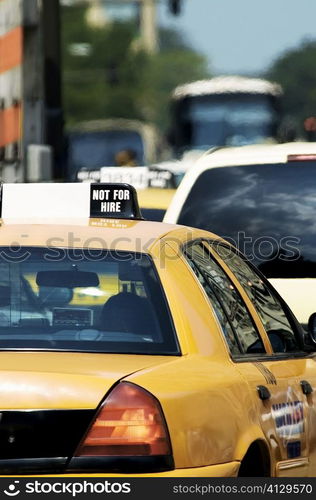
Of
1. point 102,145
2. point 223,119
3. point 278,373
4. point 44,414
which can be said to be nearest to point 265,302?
point 278,373

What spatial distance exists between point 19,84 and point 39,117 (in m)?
0.54

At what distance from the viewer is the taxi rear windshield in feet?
18.7

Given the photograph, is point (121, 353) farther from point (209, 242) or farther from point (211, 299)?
point (209, 242)

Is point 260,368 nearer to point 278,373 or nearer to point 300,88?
point 278,373

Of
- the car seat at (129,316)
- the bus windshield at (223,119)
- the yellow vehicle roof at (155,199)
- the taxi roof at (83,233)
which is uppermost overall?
the taxi roof at (83,233)

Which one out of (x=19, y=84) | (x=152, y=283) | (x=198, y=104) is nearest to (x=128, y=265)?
(x=152, y=283)

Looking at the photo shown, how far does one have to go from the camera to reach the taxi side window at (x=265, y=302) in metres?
7.11

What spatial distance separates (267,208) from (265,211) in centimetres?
2

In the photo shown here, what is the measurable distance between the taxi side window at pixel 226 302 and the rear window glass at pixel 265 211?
9.18 feet

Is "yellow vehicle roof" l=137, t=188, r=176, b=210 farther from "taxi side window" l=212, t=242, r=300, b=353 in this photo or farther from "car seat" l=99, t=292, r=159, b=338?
"car seat" l=99, t=292, r=159, b=338

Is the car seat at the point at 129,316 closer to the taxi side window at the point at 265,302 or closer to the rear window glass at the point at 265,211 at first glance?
the taxi side window at the point at 265,302

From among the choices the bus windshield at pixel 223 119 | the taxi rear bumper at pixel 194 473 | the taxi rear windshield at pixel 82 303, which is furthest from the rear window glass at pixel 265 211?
the bus windshield at pixel 223 119

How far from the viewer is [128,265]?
6066 mm

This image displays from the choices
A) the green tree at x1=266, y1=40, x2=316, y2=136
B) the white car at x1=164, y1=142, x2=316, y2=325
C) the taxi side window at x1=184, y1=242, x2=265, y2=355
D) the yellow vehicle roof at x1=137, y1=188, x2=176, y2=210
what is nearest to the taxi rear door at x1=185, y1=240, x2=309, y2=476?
the taxi side window at x1=184, y1=242, x2=265, y2=355
